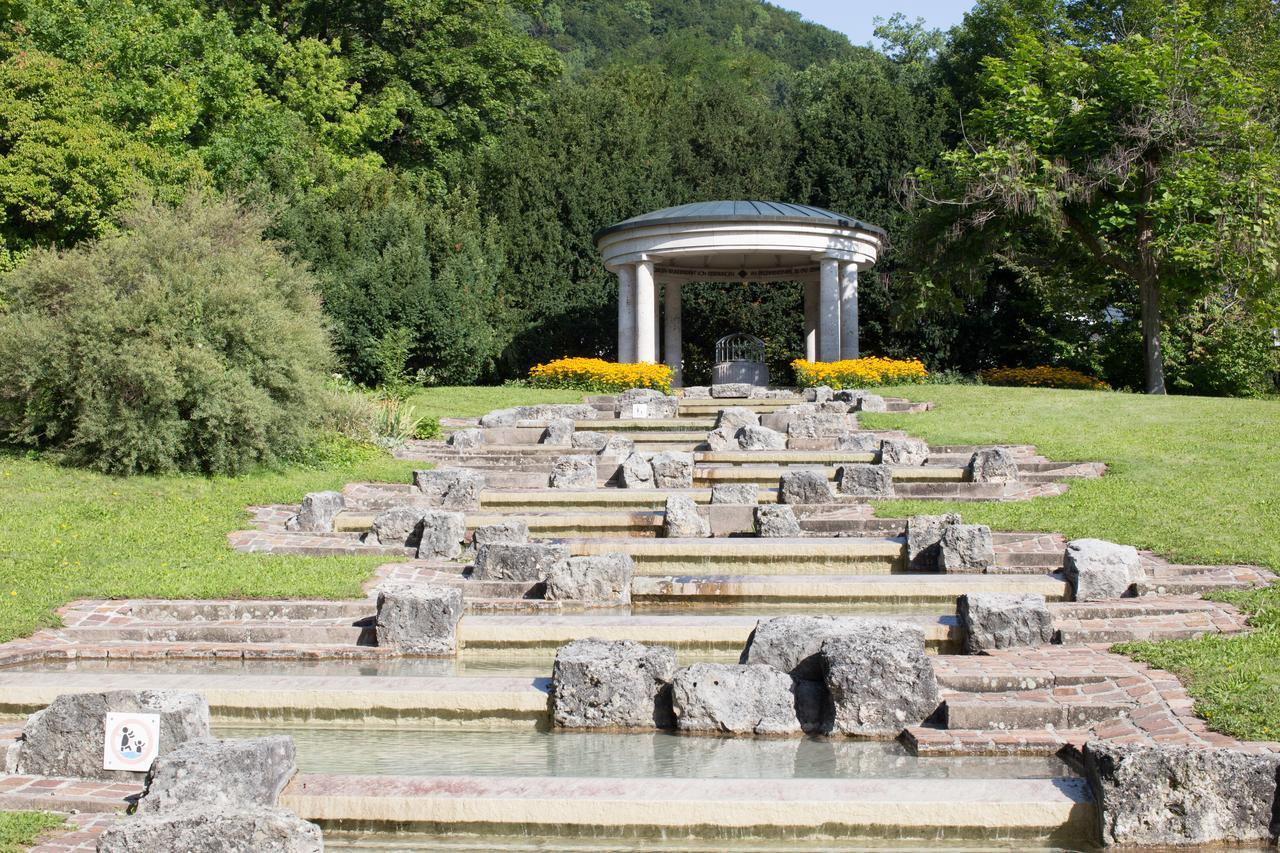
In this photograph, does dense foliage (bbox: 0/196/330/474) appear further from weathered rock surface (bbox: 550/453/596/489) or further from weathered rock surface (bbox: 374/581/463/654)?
weathered rock surface (bbox: 374/581/463/654)

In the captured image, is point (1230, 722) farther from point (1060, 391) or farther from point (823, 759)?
point (1060, 391)

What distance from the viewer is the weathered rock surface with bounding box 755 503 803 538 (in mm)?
12367

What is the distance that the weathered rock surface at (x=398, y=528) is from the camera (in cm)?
1230

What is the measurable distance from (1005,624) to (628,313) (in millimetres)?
17925

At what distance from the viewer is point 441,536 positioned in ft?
39.0

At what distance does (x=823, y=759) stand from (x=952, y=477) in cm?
833

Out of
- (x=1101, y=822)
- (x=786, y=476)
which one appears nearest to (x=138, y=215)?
(x=786, y=476)

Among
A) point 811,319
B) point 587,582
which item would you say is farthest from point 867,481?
point 811,319

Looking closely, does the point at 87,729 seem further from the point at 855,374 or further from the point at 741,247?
the point at 741,247

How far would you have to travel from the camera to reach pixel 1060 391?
71.2 ft

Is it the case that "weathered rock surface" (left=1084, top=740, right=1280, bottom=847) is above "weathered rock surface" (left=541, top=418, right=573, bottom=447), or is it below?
below

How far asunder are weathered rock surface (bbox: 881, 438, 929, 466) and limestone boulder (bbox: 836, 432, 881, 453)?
2.03 feet

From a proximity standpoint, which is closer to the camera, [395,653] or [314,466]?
[395,653]

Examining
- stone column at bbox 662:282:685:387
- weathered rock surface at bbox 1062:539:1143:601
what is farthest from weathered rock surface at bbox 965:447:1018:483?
stone column at bbox 662:282:685:387
